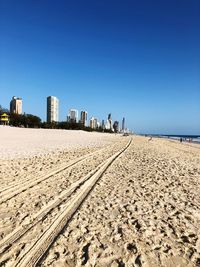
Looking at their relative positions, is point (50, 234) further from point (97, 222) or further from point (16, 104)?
point (16, 104)

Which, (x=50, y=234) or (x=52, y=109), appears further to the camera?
(x=52, y=109)

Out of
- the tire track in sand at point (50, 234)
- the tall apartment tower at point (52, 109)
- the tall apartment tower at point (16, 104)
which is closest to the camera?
the tire track in sand at point (50, 234)

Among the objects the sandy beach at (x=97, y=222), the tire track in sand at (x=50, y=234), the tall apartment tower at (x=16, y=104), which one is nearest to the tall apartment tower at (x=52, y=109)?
the tall apartment tower at (x=16, y=104)

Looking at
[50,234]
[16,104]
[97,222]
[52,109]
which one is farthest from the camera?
[52,109]

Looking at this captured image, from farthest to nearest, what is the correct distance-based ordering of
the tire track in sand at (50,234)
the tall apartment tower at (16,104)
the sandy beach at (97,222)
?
the tall apartment tower at (16,104), the sandy beach at (97,222), the tire track in sand at (50,234)

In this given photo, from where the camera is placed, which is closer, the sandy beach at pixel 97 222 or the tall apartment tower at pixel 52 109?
the sandy beach at pixel 97 222

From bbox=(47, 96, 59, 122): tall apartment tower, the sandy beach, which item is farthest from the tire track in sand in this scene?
bbox=(47, 96, 59, 122): tall apartment tower

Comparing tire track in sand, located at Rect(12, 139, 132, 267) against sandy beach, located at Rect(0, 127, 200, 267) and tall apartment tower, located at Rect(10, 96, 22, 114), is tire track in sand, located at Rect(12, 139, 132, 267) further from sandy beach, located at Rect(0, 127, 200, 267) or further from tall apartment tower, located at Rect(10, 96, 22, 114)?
tall apartment tower, located at Rect(10, 96, 22, 114)

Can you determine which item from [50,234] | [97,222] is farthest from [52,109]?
[50,234]

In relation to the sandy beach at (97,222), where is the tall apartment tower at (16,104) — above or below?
above

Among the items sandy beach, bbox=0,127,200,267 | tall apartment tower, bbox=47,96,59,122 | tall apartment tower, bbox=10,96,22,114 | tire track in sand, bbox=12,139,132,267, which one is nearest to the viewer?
tire track in sand, bbox=12,139,132,267

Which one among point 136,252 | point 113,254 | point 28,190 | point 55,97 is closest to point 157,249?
point 136,252

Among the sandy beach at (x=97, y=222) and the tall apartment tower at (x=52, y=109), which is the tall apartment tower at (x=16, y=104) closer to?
the tall apartment tower at (x=52, y=109)

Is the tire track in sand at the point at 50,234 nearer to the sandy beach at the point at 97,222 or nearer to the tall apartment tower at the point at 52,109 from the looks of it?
the sandy beach at the point at 97,222
